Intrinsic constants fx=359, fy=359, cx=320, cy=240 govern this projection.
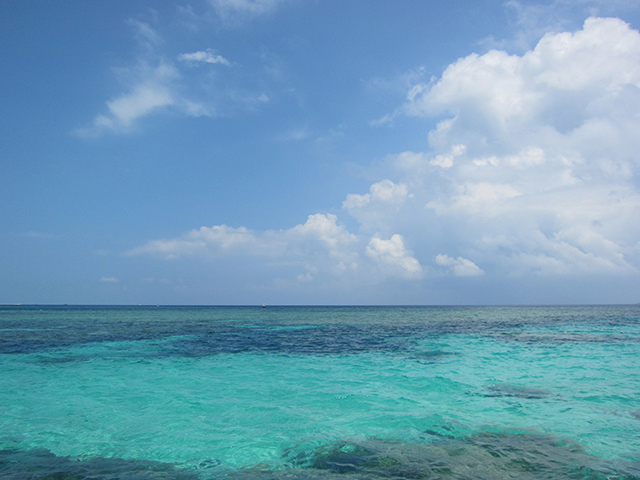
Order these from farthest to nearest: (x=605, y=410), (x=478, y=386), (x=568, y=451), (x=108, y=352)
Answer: (x=108, y=352)
(x=478, y=386)
(x=605, y=410)
(x=568, y=451)

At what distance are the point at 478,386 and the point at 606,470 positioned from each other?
779 centimetres

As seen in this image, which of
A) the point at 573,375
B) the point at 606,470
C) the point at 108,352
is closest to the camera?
the point at 606,470

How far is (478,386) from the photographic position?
50.0ft

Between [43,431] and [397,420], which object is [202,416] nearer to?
[43,431]

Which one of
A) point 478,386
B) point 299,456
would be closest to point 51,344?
point 299,456

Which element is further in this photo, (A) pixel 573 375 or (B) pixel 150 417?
(A) pixel 573 375

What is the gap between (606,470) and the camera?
7590mm

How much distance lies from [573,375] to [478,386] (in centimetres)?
547

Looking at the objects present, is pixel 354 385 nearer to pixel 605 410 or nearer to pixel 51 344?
pixel 605 410

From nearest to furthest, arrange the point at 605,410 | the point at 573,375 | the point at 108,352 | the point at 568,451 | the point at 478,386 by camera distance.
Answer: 1. the point at 568,451
2. the point at 605,410
3. the point at 478,386
4. the point at 573,375
5. the point at 108,352

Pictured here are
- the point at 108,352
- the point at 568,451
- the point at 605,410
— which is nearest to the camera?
the point at 568,451

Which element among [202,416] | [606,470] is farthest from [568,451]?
[202,416]

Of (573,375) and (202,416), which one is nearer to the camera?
(202,416)

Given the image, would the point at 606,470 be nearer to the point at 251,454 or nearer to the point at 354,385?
the point at 251,454
